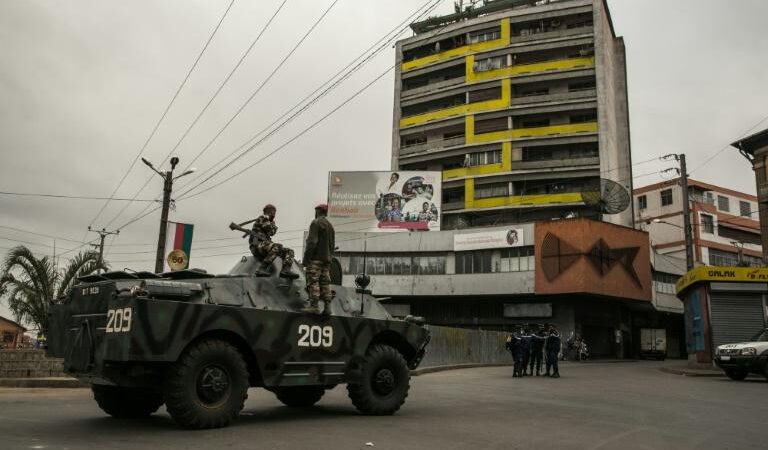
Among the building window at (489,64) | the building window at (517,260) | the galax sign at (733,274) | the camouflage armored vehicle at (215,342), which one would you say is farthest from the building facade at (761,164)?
the camouflage armored vehicle at (215,342)

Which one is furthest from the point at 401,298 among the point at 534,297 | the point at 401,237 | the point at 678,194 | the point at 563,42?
the point at 678,194

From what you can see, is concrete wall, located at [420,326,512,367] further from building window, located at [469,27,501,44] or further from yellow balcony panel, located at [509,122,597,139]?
building window, located at [469,27,501,44]

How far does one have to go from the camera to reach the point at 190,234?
2220cm

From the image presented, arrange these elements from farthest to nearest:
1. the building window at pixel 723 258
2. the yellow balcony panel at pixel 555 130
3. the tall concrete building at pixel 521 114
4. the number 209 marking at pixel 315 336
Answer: the building window at pixel 723 258 < the tall concrete building at pixel 521 114 < the yellow balcony panel at pixel 555 130 < the number 209 marking at pixel 315 336

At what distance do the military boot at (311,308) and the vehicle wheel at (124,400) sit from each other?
2111 millimetres

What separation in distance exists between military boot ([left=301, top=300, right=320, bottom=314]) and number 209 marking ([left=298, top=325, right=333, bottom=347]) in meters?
0.19

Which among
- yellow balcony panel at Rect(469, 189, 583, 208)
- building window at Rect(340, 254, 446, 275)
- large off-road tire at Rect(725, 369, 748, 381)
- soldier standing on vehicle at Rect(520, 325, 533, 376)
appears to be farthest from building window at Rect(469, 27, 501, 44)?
large off-road tire at Rect(725, 369, 748, 381)

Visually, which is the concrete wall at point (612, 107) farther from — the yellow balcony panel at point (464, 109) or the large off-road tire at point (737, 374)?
the large off-road tire at point (737, 374)

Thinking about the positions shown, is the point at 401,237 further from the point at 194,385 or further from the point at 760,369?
the point at 194,385

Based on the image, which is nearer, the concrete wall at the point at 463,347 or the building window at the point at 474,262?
the concrete wall at the point at 463,347

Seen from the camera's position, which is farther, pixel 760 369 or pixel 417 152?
pixel 417 152

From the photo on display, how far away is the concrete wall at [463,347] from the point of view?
24.2 m

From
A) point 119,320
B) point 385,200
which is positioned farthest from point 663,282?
point 119,320

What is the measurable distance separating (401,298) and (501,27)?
2499cm
